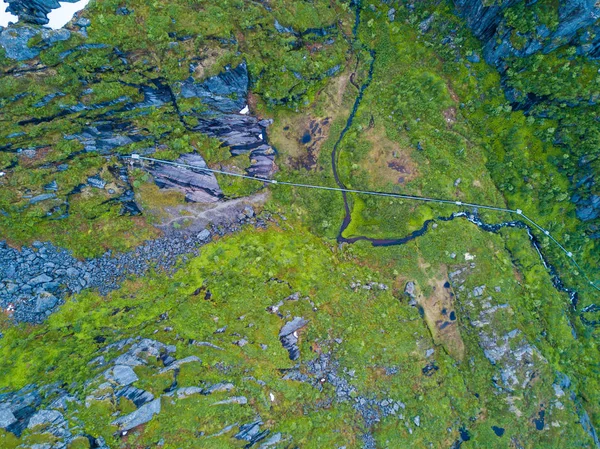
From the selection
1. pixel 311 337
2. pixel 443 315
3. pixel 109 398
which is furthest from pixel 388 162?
pixel 109 398

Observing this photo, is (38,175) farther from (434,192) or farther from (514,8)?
(514,8)

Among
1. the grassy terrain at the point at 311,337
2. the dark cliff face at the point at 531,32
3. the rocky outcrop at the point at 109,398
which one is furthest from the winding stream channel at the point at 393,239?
the rocky outcrop at the point at 109,398

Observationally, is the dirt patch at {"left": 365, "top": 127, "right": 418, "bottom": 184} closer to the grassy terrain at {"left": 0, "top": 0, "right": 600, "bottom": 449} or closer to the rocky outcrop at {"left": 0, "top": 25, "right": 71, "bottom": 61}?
the grassy terrain at {"left": 0, "top": 0, "right": 600, "bottom": 449}

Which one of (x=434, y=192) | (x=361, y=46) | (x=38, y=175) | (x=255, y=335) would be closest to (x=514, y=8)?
(x=361, y=46)

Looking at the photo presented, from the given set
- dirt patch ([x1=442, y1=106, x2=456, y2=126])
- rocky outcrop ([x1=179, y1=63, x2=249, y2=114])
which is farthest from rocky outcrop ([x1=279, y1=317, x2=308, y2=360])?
dirt patch ([x1=442, y1=106, x2=456, y2=126])

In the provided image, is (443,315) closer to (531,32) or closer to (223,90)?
(531,32)

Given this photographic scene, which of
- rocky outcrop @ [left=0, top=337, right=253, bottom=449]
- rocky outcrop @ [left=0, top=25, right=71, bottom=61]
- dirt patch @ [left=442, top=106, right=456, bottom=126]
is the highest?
dirt patch @ [left=442, top=106, right=456, bottom=126]
